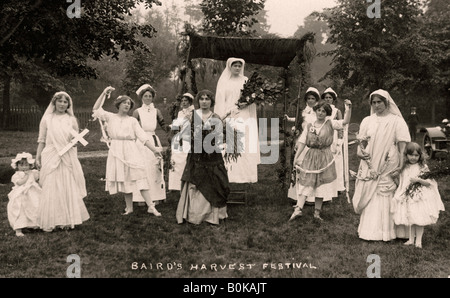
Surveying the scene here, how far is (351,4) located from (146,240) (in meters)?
19.1

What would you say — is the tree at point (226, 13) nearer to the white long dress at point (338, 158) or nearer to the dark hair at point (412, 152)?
the white long dress at point (338, 158)

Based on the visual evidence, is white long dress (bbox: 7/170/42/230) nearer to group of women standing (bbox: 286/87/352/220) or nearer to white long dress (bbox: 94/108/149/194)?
white long dress (bbox: 94/108/149/194)

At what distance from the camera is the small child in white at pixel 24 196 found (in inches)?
264

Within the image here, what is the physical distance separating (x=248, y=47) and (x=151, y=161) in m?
2.97

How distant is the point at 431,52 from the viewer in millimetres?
22906

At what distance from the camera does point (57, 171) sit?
6863 mm

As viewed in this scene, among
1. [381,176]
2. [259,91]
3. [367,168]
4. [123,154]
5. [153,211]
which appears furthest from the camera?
[259,91]

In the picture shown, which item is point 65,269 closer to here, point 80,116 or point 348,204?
point 348,204

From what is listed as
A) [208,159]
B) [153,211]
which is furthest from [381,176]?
[153,211]

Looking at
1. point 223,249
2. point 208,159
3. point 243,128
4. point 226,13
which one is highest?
point 226,13

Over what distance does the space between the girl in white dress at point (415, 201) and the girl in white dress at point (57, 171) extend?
4.69m

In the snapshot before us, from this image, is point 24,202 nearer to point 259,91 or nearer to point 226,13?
point 259,91

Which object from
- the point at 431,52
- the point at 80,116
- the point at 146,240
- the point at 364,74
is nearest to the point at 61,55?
the point at 146,240

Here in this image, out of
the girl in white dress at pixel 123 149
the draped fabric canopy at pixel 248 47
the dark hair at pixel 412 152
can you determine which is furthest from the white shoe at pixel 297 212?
the draped fabric canopy at pixel 248 47
